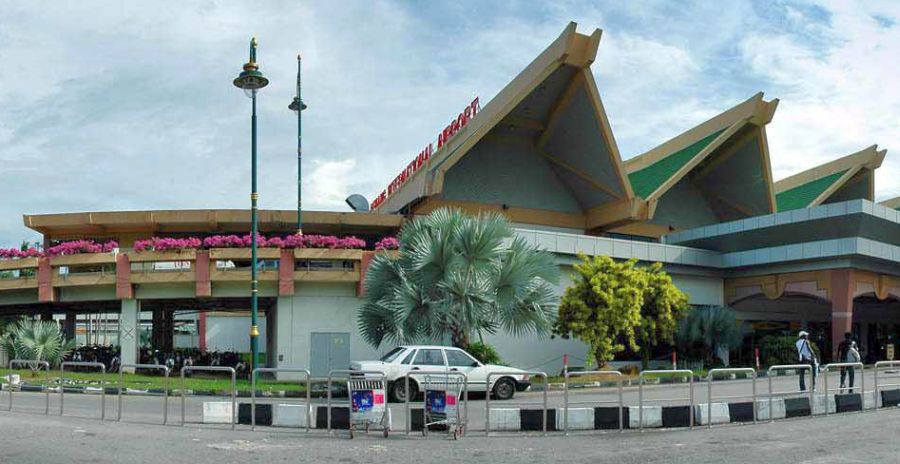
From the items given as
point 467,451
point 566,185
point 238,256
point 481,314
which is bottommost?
point 467,451

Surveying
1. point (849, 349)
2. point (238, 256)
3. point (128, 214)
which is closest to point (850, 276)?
point (849, 349)

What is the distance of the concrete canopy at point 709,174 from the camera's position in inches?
1571

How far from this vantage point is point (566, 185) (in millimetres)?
42125

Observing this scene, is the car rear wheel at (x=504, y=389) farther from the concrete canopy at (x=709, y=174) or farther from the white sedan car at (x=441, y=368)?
the concrete canopy at (x=709, y=174)

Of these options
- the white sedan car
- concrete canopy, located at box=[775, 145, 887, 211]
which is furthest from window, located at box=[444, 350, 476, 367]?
concrete canopy, located at box=[775, 145, 887, 211]

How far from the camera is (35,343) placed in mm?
27719

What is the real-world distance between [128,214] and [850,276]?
1134 inches

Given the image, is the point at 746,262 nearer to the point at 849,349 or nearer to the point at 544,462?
the point at 849,349

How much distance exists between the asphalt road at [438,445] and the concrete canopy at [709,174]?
25.4 meters

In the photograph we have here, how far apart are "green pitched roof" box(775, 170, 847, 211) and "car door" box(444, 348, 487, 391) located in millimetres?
31437

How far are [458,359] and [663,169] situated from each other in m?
23.6

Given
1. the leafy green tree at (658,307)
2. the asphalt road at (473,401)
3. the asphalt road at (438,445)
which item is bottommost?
the asphalt road at (473,401)

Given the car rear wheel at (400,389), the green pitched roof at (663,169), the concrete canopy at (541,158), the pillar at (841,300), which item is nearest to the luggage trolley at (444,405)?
the car rear wheel at (400,389)

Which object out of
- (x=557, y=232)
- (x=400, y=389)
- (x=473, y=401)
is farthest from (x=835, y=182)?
(x=400, y=389)
